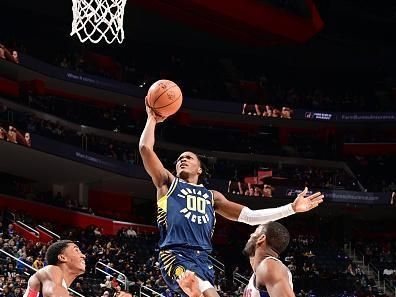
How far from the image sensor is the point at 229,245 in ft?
77.8

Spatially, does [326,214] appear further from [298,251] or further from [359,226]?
[298,251]

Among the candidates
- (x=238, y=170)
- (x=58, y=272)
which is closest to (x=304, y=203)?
(x=58, y=272)

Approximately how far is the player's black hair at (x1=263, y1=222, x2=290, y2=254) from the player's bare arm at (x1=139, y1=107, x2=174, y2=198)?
41.5 inches

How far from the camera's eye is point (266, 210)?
603cm

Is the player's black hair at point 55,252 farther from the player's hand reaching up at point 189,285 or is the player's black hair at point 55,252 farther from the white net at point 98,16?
the white net at point 98,16

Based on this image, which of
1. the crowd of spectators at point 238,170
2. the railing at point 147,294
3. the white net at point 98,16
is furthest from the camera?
the crowd of spectators at point 238,170

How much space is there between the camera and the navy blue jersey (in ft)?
18.7

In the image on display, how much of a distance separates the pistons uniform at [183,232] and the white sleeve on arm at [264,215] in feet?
0.92

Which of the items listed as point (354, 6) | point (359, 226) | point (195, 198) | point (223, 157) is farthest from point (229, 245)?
point (195, 198)

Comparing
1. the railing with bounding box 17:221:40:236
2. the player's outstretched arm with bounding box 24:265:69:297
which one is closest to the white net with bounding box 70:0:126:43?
the player's outstretched arm with bounding box 24:265:69:297

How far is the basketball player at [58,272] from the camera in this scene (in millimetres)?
5586

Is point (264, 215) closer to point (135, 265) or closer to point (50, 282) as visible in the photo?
point (50, 282)

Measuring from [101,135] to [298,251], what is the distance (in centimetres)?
712

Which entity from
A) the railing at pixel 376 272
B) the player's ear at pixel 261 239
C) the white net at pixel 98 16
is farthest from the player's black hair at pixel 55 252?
the railing at pixel 376 272
